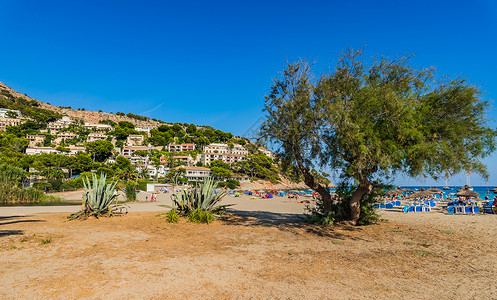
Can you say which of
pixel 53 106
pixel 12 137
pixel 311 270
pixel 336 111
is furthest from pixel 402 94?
pixel 53 106

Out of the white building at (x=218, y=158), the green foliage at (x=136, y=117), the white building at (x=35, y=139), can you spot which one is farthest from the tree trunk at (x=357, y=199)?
the green foliage at (x=136, y=117)

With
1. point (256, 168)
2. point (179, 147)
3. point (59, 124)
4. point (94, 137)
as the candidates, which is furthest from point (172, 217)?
point (59, 124)

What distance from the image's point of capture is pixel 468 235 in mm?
9055

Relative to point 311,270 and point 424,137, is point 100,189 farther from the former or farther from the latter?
point 424,137

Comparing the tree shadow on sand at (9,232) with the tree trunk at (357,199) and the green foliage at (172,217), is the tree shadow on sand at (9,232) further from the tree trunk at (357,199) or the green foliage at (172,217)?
the tree trunk at (357,199)

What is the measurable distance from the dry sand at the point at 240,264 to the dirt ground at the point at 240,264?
17mm

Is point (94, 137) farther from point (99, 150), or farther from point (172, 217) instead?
point (172, 217)

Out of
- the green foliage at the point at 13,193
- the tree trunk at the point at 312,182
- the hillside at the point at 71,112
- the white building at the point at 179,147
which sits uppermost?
the hillside at the point at 71,112

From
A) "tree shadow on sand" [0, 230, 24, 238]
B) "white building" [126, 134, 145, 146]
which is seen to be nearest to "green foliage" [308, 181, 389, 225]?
"tree shadow on sand" [0, 230, 24, 238]

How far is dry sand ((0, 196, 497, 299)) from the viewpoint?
401cm

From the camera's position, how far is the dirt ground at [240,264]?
4008mm

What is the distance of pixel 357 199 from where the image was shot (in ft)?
33.6

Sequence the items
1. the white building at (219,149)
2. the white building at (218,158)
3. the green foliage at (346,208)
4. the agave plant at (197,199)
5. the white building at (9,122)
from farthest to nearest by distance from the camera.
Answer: the white building at (219,149) < the white building at (9,122) < the white building at (218,158) < the agave plant at (197,199) < the green foliage at (346,208)

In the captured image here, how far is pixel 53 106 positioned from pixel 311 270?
21996cm
